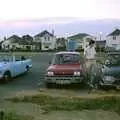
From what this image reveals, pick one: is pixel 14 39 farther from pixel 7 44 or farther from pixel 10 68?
pixel 10 68

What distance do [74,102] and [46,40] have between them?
102m

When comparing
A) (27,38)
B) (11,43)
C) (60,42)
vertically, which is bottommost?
(11,43)

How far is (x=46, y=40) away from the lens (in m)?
113

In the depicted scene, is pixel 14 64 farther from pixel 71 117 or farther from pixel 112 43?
pixel 112 43

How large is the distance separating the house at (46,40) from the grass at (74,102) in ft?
311

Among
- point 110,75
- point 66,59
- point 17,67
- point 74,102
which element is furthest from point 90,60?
point 74,102

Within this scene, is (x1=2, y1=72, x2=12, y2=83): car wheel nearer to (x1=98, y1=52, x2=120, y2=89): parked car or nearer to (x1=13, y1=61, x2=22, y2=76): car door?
(x1=13, y1=61, x2=22, y2=76): car door

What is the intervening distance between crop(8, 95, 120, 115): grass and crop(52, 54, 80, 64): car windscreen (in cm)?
376

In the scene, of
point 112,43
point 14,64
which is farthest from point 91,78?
point 112,43

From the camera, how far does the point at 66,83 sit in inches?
587

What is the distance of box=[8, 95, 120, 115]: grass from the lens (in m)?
10.8

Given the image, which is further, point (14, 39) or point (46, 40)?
point (14, 39)

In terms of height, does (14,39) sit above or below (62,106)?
above

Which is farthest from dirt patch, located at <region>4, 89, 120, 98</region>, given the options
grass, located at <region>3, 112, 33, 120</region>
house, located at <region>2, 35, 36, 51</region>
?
house, located at <region>2, 35, 36, 51</region>
